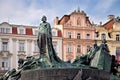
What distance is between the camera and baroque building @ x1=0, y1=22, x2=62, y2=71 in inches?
1971

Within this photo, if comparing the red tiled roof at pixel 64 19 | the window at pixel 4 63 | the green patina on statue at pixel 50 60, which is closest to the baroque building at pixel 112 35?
the red tiled roof at pixel 64 19

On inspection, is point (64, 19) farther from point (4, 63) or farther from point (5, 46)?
point (4, 63)

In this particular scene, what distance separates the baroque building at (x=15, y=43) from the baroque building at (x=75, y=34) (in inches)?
54.2

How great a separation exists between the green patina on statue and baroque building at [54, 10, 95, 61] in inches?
1262

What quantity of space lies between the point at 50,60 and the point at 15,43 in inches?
1270

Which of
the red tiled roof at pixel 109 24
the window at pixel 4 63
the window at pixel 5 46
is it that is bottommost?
the window at pixel 4 63

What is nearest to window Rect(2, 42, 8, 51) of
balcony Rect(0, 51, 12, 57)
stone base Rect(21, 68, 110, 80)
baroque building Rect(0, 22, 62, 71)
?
baroque building Rect(0, 22, 62, 71)

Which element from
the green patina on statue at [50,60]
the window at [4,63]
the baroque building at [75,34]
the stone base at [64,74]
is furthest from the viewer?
the baroque building at [75,34]

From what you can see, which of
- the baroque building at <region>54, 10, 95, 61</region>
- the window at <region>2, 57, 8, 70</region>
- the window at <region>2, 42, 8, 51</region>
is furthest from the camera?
the baroque building at <region>54, 10, 95, 61</region>

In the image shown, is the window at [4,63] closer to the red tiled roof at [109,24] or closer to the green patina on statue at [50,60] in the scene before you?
the red tiled roof at [109,24]

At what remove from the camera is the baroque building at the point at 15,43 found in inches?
1971

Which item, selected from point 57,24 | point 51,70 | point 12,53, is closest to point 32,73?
point 51,70

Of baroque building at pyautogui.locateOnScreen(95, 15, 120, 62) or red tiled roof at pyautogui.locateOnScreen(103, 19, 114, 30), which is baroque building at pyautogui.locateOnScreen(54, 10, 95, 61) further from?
red tiled roof at pyautogui.locateOnScreen(103, 19, 114, 30)

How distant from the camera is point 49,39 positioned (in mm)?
19500
